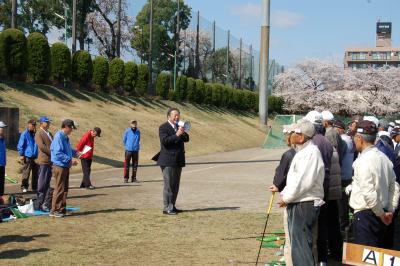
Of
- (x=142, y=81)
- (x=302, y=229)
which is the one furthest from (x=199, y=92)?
(x=302, y=229)

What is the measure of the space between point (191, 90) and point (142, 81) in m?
7.97

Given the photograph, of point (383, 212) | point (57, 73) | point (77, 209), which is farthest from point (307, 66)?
point (383, 212)

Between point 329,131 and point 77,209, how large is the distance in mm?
5161

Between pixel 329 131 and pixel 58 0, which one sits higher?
pixel 58 0

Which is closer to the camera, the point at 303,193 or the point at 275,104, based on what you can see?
the point at 303,193

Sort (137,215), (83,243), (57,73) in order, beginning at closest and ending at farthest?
(83,243), (137,215), (57,73)

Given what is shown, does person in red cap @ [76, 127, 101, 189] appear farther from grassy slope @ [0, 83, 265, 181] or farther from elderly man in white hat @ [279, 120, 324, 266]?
elderly man in white hat @ [279, 120, 324, 266]

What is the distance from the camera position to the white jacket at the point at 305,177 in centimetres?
501

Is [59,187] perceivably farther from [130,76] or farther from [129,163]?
[130,76]

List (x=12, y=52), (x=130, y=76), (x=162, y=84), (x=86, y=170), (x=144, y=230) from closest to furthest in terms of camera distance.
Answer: (x=144, y=230), (x=86, y=170), (x=12, y=52), (x=130, y=76), (x=162, y=84)

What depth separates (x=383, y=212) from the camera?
5.05 meters

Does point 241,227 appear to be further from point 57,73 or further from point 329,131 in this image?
point 57,73

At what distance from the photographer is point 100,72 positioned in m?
32.0

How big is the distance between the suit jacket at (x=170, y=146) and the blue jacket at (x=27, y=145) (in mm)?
4768
